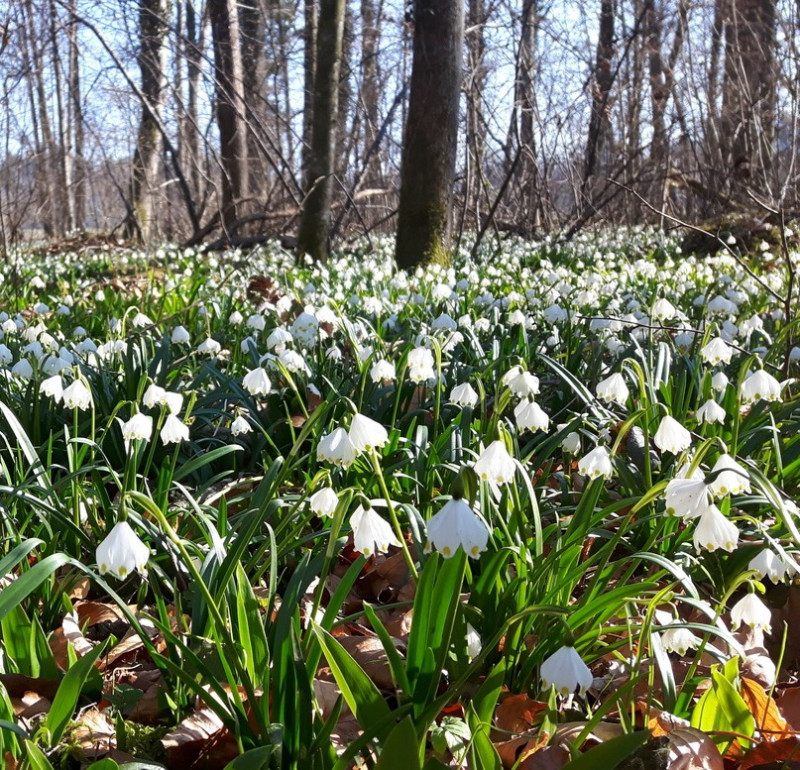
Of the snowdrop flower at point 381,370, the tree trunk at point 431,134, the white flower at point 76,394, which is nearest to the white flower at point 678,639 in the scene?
the snowdrop flower at point 381,370

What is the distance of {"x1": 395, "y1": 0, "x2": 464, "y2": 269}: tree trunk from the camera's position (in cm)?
729

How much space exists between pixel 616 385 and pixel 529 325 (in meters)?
1.76

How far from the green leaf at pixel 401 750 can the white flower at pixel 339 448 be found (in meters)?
0.56

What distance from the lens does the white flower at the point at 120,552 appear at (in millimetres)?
1311

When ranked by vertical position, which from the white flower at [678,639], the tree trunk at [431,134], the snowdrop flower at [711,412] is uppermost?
the tree trunk at [431,134]

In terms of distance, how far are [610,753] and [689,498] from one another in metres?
0.44

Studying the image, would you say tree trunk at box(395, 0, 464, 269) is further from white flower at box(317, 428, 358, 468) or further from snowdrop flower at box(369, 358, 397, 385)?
white flower at box(317, 428, 358, 468)

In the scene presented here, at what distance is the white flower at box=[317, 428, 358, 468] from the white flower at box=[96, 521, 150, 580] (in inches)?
14.8

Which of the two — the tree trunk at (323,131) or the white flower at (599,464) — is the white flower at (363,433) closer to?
the white flower at (599,464)

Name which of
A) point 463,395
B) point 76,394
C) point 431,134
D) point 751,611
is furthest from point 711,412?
point 431,134

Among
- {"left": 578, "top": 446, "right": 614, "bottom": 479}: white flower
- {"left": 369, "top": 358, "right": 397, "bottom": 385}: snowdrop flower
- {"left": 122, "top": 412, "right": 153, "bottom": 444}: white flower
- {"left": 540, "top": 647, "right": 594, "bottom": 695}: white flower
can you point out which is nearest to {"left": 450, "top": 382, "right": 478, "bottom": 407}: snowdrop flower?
{"left": 369, "top": 358, "right": 397, "bottom": 385}: snowdrop flower

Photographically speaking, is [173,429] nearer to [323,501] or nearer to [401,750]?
[323,501]

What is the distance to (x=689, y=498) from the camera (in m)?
1.34

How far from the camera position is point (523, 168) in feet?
45.4
